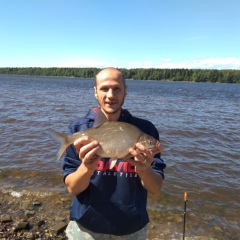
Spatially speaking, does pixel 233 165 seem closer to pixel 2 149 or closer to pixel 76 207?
pixel 76 207

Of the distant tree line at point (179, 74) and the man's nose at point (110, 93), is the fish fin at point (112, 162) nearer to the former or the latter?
the man's nose at point (110, 93)

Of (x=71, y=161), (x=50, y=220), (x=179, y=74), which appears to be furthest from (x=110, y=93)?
(x=179, y=74)

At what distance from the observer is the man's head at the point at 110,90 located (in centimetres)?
338

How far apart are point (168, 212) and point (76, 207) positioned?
15.2 feet

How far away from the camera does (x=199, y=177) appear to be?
1007 centimetres

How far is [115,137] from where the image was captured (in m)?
3.31

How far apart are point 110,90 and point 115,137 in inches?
23.6

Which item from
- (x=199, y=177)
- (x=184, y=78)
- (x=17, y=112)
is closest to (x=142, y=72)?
(x=184, y=78)

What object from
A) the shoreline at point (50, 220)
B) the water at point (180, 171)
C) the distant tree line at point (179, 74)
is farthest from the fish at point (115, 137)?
the distant tree line at point (179, 74)

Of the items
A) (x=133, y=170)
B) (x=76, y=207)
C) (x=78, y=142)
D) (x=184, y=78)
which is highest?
(x=78, y=142)

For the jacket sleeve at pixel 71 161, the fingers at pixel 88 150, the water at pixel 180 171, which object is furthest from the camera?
the water at pixel 180 171

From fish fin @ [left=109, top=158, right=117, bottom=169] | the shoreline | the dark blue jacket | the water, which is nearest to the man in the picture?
the dark blue jacket

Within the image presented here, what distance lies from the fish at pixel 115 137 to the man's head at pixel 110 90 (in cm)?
21

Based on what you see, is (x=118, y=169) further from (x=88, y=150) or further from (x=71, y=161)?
(x=71, y=161)
